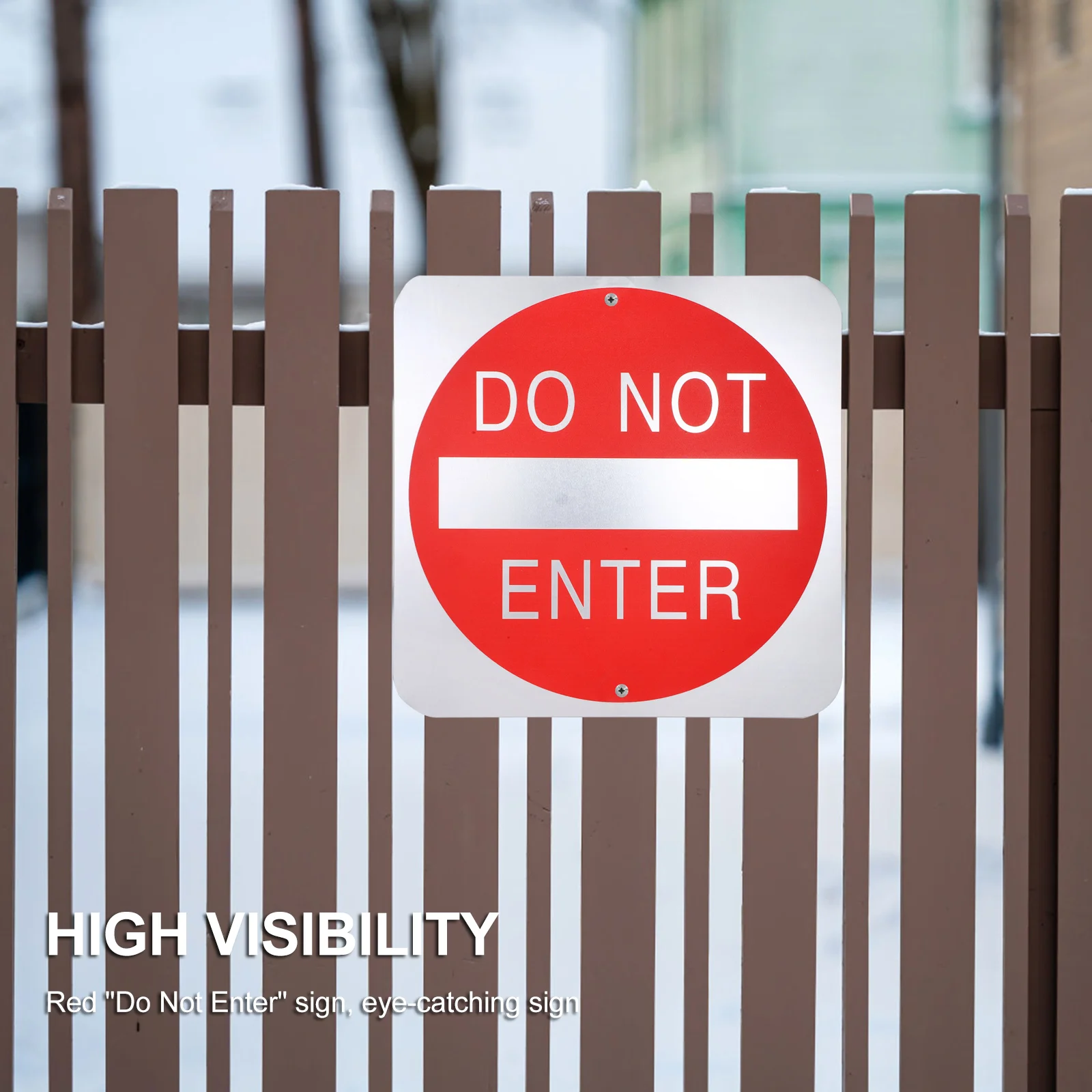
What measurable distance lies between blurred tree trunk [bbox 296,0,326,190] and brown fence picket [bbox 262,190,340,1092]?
230 inches

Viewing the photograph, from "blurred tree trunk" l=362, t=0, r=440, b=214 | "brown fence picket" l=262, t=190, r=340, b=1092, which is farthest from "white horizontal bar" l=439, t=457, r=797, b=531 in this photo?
"blurred tree trunk" l=362, t=0, r=440, b=214

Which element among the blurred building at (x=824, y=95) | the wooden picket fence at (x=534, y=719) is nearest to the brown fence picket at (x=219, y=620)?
the wooden picket fence at (x=534, y=719)

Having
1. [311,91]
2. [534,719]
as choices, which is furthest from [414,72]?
[534,719]

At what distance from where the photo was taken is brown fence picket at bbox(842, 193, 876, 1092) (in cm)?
183

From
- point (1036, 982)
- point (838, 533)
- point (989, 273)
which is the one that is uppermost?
point (989, 273)

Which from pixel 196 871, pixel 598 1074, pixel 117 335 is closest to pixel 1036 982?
pixel 598 1074

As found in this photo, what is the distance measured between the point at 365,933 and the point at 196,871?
225 cm

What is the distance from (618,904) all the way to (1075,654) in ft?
2.99

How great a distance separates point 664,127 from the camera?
11.3 metres

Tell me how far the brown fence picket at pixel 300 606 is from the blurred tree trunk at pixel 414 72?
5.61 m

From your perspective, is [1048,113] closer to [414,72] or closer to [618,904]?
[414,72]

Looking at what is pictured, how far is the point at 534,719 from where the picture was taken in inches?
72.6

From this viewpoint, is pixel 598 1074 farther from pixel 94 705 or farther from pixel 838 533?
pixel 94 705

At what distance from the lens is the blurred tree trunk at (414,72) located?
284 inches
